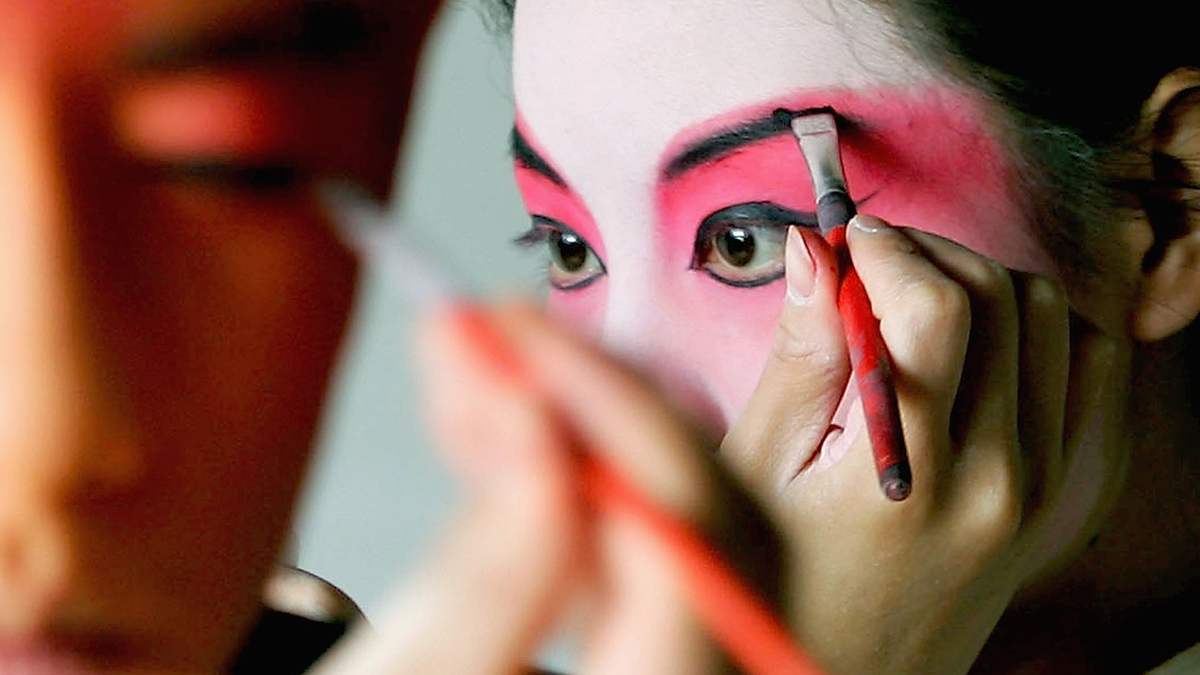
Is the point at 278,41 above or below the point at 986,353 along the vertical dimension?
above

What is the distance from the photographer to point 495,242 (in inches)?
13.0

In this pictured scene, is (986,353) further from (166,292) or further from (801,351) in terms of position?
(166,292)

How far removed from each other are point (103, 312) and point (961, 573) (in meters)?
0.32

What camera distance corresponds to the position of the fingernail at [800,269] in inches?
15.6

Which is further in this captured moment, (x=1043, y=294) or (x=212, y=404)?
(x=1043, y=294)

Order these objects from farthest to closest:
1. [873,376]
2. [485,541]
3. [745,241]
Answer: [745,241] < [873,376] < [485,541]

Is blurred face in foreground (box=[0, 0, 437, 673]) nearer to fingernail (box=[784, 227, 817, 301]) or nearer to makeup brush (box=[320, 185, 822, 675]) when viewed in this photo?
makeup brush (box=[320, 185, 822, 675])

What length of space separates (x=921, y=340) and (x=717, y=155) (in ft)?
0.33

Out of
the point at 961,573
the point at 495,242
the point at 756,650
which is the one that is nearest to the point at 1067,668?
the point at 961,573

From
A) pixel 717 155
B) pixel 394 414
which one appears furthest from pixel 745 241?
pixel 394 414

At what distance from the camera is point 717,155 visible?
0.44 metres

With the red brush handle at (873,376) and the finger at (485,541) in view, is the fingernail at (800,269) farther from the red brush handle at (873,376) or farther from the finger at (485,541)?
the finger at (485,541)

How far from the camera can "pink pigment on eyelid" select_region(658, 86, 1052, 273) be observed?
1.45ft

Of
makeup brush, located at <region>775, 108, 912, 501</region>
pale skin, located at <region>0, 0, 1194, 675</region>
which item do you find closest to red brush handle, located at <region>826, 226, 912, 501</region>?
makeup brush, located at <region>775, 108, 912, 501</region>
